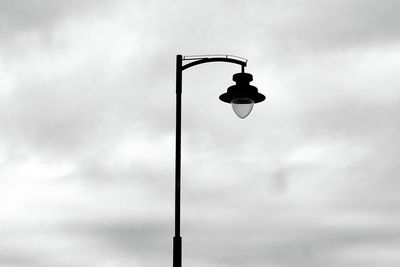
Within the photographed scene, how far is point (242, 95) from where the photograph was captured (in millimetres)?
16422

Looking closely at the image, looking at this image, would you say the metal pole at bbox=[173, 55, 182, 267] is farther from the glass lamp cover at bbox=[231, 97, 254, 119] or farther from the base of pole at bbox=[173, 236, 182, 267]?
the glass lamp cover at bbox=[231, 97, 254, 119]

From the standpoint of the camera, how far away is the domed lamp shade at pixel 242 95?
53.9 ft

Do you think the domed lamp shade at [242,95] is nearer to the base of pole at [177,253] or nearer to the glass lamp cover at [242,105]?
the glass lamp cover at [242,105]

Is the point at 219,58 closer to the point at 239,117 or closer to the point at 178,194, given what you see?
the point at 239,117

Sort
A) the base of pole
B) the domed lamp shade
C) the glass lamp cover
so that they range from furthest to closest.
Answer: the glass lamp cover < the domed lamp shade < the base of pole

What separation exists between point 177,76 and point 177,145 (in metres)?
1.48

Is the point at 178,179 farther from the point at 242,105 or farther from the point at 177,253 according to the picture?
the point at 242,105

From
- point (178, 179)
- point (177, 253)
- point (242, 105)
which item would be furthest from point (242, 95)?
point (177, 253)

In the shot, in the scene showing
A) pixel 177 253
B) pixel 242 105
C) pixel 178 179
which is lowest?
pixel 177 253

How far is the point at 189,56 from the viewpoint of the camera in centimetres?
1661

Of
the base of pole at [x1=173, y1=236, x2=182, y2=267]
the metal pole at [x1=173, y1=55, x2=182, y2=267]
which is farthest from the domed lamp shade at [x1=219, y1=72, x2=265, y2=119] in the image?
the base of pole at [x1=173, y1=236, x2=182, y2=267]

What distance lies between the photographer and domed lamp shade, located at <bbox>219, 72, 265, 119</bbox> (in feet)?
53.9

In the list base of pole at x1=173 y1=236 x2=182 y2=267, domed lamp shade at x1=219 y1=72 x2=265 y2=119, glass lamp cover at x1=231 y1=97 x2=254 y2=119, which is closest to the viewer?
base of pole at x1=173 y1=236 x2=182 y2=267

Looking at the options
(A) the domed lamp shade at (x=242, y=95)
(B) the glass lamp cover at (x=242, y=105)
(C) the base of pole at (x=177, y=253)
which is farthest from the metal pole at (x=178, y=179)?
(B) the glass lamp cover at (x=242, y=105)
